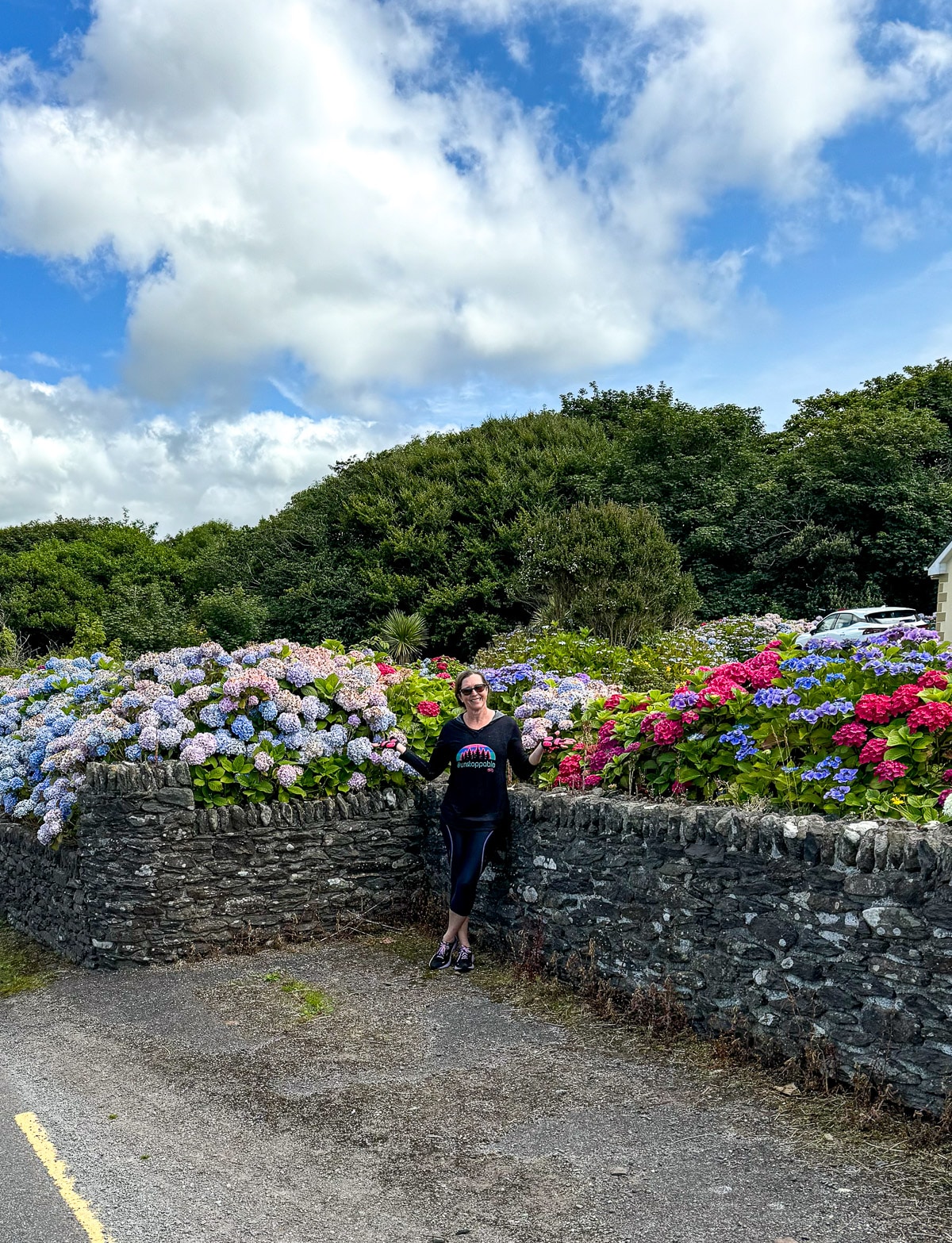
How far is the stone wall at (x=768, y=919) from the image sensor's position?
13.6 ft

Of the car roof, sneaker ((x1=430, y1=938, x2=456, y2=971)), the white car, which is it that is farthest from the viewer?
the car roof

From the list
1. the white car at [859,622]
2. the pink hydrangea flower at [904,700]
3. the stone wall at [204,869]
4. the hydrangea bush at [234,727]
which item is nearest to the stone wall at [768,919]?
the pink hydrangea flower at [904,700]

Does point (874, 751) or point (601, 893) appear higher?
point (874, 751)

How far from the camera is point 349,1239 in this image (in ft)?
11.8

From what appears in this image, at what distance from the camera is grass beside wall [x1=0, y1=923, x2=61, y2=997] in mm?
7094

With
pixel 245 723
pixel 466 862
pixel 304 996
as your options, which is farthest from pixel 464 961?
pixel 245 723

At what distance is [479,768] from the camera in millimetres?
6473

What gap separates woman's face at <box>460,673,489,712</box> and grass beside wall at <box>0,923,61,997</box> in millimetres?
3853

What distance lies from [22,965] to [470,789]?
4.10 metres

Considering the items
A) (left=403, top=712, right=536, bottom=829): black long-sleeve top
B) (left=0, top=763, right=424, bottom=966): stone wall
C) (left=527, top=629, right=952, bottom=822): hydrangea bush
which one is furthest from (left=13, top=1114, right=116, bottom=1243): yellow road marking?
(left=527, top=629, right=952, bottom=822): hydrangea bush

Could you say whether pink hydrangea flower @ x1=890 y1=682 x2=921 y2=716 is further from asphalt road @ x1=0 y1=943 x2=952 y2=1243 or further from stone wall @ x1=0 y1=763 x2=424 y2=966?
stone wall @ x1=0 y1=763 x2=424 y2=966

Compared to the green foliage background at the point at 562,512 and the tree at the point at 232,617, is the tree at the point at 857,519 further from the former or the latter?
the tree at the point at 232,617

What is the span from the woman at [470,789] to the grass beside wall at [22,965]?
10.2 ft

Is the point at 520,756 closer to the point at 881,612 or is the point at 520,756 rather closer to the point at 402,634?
the point at 402,634
